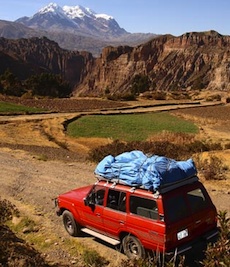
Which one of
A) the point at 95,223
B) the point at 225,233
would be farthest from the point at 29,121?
the point at 225,233

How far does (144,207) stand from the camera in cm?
877

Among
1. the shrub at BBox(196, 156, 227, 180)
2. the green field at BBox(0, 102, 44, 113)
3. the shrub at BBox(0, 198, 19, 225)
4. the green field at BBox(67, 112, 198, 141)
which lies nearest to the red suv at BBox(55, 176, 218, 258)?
the shrub at BBox(0, 198, 19, 225)

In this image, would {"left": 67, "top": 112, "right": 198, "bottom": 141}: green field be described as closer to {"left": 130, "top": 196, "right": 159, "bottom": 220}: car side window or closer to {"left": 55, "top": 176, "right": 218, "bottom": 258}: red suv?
{"left": 55, "top": 176, "right": 218, "bottom": 258}: red suv

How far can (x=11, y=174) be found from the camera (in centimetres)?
1727

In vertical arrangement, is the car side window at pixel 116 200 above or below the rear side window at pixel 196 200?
below

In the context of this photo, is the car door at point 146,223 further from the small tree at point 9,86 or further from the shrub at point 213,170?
the small tree at point 9,86

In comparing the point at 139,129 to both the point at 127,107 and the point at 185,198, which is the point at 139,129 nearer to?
the point at 127,107

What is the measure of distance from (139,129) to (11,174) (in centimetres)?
2227

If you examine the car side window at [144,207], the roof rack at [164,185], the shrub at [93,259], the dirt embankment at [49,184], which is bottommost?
the dirt embankment at [49,184]

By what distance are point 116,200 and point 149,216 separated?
3.68 ft

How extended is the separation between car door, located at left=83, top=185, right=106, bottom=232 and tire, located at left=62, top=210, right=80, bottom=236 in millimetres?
580

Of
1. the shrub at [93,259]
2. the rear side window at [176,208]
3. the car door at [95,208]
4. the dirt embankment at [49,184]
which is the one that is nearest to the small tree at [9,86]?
the dirt embankment at [49,184]

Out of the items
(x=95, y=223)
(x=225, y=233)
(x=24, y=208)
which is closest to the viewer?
(x=225, y=233)

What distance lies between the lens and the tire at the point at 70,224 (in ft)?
34.9
